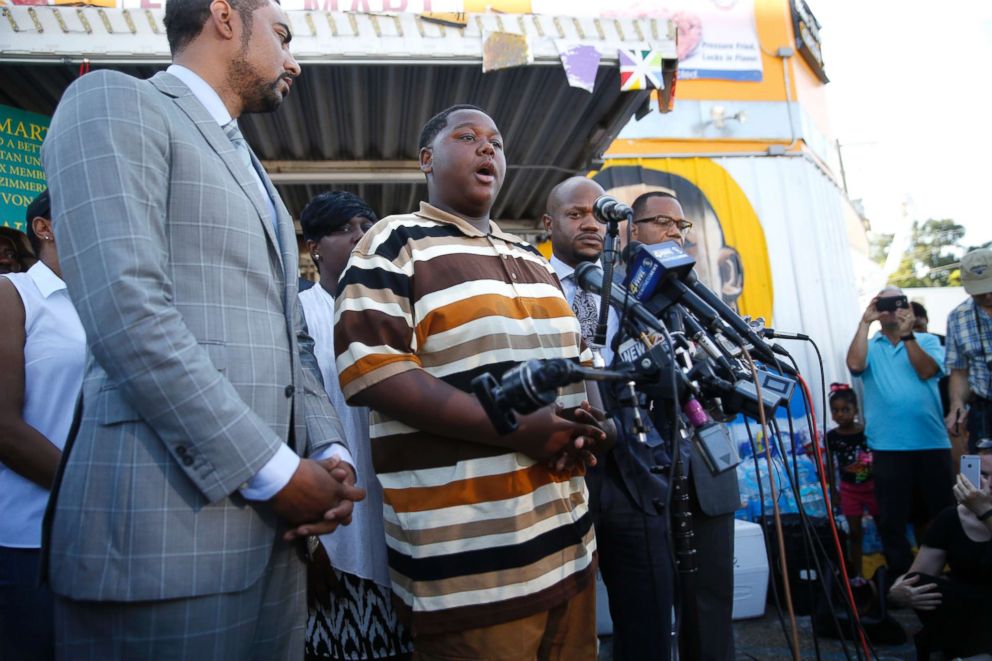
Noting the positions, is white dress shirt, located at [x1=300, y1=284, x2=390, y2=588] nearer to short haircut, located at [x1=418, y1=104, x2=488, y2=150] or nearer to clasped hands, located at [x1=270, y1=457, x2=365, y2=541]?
clasped hands, located at [x1=270, y1=457, x2=365, y2=541]

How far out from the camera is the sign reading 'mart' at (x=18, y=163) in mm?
3596

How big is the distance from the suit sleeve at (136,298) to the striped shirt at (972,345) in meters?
4.95

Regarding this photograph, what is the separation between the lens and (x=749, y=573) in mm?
4180

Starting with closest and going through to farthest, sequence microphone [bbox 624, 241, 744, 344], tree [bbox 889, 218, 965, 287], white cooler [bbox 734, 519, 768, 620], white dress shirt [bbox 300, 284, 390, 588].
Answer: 1. microphone [bbox 624, 241, 744, 344]
2. white dress shirt [bbox 300, 284, 390, 588]
3. white cooler [bbox 734, 519, 768, 620]
4. tree [bbox 889, 218, 965, 287]

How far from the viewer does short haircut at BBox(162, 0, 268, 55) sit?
156 centimetres

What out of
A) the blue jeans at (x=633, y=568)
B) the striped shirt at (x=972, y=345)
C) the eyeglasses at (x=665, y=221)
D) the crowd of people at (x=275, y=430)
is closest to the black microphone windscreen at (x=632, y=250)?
the crowd of people at (x=275, y=430)

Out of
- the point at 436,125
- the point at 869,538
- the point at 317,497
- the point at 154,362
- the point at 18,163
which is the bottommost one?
the point at 869,538

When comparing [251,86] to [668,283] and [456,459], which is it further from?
[668,283]

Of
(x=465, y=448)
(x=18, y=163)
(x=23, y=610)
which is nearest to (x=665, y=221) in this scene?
(x=465, y=448)

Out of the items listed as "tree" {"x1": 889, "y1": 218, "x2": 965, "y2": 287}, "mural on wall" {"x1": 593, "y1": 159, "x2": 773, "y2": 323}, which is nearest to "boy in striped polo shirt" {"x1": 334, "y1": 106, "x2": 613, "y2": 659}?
"mural on wall" {"x1": 593, "y1": 159, "x2": 773, "y2": 323}

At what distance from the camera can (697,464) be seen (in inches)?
96.0

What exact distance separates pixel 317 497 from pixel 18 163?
359 centimetres

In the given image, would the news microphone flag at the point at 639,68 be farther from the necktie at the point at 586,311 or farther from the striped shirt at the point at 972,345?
the striped shirt at the point at 972,345

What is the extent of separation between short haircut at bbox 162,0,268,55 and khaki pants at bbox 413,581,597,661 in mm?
1512
